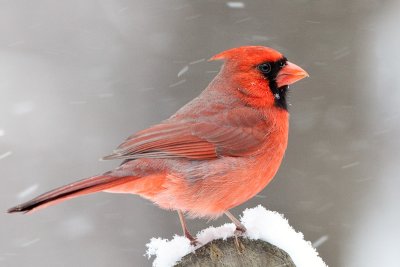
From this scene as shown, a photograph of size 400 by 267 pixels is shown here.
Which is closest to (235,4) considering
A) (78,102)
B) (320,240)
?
(78,102)

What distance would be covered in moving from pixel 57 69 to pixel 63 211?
149 cm

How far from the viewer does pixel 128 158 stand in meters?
3.21

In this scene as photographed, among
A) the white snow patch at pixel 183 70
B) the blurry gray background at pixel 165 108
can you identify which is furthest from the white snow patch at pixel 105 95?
the white snow patch at pixel 183 70

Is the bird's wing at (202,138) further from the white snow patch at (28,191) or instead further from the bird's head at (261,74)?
the white snow patch at (28,191)

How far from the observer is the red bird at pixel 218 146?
3230 millimetres

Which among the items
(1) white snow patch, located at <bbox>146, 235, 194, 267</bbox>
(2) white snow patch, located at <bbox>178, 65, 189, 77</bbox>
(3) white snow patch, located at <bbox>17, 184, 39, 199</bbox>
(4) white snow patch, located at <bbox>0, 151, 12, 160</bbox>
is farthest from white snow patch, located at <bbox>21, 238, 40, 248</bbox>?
Result: (1) white snow patch, located at <bbox>146, 235, 194, 267</bbox>

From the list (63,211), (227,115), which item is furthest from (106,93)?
(227,115)

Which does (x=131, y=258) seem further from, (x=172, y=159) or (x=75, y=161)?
(x=172, y=159)

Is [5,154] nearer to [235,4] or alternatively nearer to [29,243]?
[29,243]

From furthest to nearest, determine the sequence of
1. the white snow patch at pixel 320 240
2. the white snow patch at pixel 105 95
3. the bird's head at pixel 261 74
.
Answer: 1. the white snow patch at pixel 105 95
2. the white snow patch at pixel 320 240
3. the bird's head at pixel 261 74

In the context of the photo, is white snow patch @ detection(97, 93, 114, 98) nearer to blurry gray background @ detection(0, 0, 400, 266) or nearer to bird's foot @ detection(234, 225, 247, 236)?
blurry gray background @ detection(0, 0, 400, 266)

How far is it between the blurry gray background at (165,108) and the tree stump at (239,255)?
262 cm

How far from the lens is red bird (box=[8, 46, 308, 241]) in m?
3.23

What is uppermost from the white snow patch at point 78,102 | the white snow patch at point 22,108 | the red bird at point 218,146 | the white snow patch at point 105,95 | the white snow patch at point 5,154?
the white snow patch at point 22,108
